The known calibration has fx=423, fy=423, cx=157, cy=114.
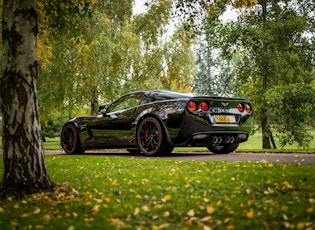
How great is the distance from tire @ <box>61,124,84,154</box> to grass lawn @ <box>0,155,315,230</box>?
14.8ft

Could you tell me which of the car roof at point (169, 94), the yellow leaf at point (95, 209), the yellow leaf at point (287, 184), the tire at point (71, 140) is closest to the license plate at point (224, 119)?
the car roof at point (169, 94)

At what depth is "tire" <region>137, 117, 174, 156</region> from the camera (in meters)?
8.87

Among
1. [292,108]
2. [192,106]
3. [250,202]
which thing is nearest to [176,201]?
[250,202]

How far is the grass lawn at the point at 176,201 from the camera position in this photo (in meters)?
3.88

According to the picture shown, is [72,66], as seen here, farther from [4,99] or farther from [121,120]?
[4,99]

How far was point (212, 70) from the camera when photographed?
174 ft

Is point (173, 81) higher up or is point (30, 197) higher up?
point (173, 81)

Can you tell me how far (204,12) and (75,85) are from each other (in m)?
12.7

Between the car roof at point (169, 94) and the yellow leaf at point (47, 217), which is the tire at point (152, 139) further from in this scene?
the yellow leaf at point (47, 217)

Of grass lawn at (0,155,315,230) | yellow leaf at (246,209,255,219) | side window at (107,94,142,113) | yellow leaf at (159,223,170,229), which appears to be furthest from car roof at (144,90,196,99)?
yellow leaf at (159,223,170,229)

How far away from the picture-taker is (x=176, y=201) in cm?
462

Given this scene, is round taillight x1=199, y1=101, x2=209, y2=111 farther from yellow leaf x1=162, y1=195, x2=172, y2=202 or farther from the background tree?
the background tree

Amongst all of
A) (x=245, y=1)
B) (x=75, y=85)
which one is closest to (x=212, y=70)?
(x=75, y=85)

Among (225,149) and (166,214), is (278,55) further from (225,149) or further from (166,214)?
(166,214)
